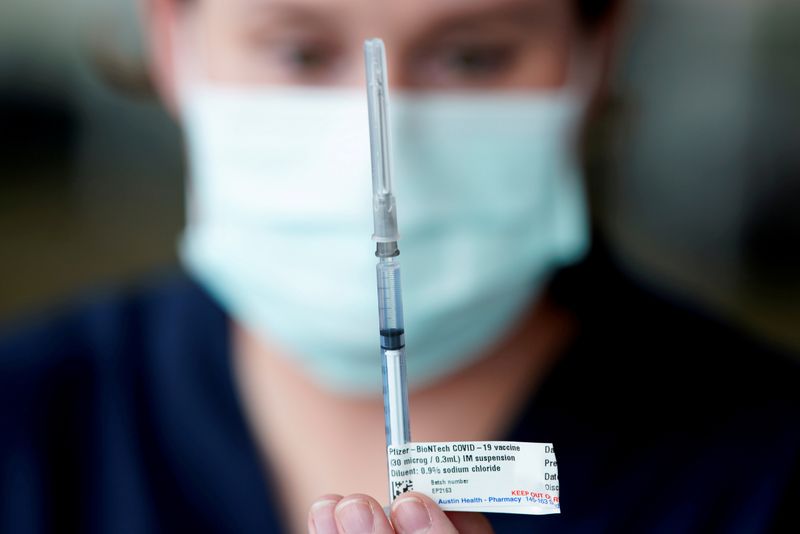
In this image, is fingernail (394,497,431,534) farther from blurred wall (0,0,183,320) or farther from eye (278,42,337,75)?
blurred wall (0,0,183,320)

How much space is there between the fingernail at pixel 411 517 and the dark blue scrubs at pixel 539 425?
1.33ft

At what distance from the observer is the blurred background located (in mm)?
1568

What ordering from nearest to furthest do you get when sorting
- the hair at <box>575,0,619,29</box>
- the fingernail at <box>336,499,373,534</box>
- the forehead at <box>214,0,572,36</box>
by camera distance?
the fingernail at <box>336,499,373,534</box>
the forehead at <box>214,0,572,36</box>
the hair at <box>575,0,619,29</box>

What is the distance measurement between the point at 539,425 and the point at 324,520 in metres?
0.48

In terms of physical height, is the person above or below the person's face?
below

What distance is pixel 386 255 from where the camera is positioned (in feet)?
1.44

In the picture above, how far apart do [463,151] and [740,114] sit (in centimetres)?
107

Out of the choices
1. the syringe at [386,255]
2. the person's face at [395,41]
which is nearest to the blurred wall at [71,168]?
the person's face at [395,41]

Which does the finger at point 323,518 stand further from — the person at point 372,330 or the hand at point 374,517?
the person at point 372,330

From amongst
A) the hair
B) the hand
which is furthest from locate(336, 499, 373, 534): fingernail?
the hair

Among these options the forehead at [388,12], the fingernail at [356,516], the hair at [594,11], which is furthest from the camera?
the hair at [594,11]

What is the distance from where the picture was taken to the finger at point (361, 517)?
40 centimetres

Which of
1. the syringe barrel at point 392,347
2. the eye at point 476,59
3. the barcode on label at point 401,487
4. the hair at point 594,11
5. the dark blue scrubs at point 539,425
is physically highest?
the hair at point 594,11

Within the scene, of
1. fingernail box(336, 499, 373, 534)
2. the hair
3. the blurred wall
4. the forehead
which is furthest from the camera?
the blurred wall
